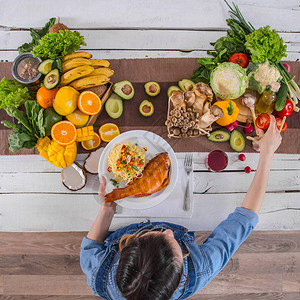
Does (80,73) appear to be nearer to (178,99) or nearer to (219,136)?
(178,99)

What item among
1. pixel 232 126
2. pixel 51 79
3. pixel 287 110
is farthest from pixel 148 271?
pixel 287 110

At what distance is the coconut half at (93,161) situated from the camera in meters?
2.08

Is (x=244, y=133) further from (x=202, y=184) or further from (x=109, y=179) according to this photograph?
(x=109, y=179)

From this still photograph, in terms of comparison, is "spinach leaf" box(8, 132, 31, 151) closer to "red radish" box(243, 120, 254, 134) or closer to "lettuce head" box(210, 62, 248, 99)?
"lettuce head" box(210, 62, 248, 99)

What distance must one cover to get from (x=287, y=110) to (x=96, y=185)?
1804 millimetres

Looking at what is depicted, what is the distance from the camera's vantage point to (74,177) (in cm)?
208

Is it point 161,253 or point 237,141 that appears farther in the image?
point 237,141

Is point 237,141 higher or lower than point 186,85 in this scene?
lower

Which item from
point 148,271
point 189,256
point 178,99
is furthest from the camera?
point 178,99

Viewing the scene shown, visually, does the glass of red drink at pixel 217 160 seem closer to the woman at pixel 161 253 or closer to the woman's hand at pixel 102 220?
the woman at pixel 161 253

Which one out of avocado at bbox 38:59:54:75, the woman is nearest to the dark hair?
the woman

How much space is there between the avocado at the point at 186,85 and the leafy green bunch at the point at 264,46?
53cm

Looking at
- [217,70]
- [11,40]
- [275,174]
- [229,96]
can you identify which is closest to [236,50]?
[217,70]

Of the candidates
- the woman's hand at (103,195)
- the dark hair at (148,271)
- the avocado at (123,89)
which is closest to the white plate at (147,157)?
the woman's hand at (103,195)
